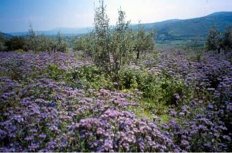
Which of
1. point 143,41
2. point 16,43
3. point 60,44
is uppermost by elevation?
point 143,41

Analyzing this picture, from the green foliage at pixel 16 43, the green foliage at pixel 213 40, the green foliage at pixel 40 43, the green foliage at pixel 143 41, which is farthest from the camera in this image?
the green foliage at pixel 16 43

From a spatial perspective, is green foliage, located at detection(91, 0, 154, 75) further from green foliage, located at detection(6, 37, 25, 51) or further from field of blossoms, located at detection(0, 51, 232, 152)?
green foliage, located at detection(6, 37, 25, 51)

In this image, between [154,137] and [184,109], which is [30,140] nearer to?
[154,137]

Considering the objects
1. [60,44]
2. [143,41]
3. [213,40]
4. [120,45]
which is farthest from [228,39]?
[120,45]

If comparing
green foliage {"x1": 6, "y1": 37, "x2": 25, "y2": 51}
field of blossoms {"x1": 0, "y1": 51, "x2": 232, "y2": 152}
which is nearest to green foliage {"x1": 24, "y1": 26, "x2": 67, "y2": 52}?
green foliage {"x1": 6, "y1": 37, "x2": 25, "y2": 51}

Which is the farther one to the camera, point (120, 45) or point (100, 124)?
point (120, 45)

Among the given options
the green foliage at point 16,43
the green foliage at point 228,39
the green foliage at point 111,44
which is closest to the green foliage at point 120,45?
the green foliage at point 111,44

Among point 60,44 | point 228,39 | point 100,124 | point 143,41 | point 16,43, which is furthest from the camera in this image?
point 16,43

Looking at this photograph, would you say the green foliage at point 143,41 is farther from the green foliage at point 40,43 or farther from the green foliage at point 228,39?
the green foliage at point 228,39

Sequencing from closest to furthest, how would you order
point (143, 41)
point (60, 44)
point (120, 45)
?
point (120, 45) < point (143, 41) < point (60, 44)

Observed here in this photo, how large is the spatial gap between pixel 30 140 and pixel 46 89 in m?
3.32

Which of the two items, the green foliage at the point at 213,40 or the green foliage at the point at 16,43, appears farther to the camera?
the green foliage at the point at 16,43

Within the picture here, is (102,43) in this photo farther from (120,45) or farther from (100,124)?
(100,124)

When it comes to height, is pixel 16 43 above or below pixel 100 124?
below
